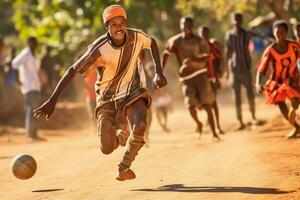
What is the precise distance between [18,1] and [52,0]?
3.43ft

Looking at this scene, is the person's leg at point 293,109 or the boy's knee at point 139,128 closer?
the boy's knee at point 139,128

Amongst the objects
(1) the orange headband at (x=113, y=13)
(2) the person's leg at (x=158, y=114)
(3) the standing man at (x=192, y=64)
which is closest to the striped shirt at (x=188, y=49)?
(3) the standing man at (x=192, y=64)

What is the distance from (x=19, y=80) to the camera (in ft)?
55.2

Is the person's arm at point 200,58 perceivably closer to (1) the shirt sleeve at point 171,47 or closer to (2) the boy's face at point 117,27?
(1) the shirt sleeve at point 171,47

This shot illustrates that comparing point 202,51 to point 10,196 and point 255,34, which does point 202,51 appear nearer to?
point 255,34

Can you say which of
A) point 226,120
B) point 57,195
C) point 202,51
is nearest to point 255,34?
point 202,51

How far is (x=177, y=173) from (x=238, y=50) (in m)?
7.33

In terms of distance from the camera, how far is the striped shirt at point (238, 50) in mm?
15953

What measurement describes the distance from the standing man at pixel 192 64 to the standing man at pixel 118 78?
15.8ft

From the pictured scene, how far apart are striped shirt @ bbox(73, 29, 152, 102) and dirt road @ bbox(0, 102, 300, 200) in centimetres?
105

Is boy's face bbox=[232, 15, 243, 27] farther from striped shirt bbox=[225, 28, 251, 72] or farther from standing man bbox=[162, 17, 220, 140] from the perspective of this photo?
standing man bbox=[162, 17, 220, 140]

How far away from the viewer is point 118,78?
8.55m

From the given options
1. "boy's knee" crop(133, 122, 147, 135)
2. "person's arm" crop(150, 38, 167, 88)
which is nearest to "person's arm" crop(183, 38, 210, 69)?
"person's arm" crop(150, 38, 167, 88)

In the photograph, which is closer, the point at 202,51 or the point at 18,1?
the point at 202,51
